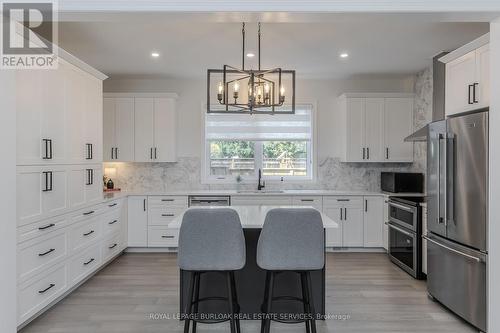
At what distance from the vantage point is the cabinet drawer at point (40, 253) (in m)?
2.76

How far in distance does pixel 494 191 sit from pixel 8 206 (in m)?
3.29

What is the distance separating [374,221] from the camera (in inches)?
203

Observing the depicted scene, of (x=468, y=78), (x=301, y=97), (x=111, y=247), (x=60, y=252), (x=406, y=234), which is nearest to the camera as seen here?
(x=468, y=78)

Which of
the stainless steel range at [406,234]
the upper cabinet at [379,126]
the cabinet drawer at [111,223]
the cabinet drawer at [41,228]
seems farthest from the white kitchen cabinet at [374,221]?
the cabinet drawer at [41,228]

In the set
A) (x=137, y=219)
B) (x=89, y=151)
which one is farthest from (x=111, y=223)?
(x=89, y=151)

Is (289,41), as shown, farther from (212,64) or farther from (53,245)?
(53,245)

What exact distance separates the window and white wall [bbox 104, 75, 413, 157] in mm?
178

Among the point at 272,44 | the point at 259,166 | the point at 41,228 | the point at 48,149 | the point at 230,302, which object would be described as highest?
the point at 272,44

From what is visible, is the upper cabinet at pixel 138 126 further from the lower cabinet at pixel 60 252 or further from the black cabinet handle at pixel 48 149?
the black cabinet handle at pixel 48 149

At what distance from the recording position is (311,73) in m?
5.36

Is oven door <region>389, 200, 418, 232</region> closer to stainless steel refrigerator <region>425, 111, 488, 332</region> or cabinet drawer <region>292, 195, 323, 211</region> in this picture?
stainless steel refrigerator <region>425, 111, 488, 332</region>

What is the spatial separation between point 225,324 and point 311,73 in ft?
12.4

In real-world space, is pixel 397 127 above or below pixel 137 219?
above

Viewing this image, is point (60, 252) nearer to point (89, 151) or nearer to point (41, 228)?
point (41, 228)
